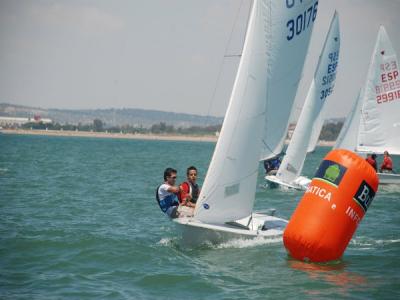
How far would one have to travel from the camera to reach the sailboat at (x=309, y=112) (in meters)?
20.7

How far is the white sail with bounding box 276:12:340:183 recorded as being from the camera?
20.7m

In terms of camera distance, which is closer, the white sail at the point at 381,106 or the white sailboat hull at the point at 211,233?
the white sailboat hull at the point at 211,233

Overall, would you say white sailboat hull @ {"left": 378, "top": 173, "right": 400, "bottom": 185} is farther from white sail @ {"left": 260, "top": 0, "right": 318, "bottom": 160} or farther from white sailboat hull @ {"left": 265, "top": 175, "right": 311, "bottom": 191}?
white sail @ {"left": 260, "top": 0, "right": 318, "bottom": 160}

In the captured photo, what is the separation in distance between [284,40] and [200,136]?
176 m

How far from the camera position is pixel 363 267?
32.7ft

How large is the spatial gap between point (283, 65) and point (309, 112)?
956 cm

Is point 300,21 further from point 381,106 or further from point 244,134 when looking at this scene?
point 381,106

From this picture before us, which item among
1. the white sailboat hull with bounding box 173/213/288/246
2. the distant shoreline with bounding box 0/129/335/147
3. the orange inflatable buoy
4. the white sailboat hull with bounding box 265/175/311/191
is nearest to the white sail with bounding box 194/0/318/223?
the white sailboat hull with bounding box 173/213/288/246

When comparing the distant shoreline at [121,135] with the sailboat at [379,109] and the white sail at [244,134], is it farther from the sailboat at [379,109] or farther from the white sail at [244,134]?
the white sail at [244,134]

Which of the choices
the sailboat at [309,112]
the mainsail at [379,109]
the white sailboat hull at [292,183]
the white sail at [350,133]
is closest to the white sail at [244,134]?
the white sailboat hull at [292,183]

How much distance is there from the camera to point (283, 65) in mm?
12273

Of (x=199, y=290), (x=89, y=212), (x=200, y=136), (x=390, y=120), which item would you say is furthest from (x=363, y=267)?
(x=200, y=136)

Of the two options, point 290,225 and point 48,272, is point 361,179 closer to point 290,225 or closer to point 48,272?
point 290,225

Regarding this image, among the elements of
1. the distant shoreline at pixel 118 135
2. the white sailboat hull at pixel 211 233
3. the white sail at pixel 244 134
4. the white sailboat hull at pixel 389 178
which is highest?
the white sail at pixel 244 134
